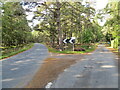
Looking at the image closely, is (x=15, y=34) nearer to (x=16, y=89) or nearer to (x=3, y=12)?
(x=3, y=12)

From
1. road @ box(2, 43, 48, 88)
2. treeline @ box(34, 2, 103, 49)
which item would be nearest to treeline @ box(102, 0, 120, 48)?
treeline @ box(34, 2, 103, 49)

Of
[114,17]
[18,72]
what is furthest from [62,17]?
[18,72]

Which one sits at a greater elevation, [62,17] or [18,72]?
[62,17]

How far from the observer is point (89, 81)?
185 inches

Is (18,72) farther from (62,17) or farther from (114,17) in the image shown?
(114,17)

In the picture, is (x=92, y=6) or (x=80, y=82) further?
(x=92, y=6)

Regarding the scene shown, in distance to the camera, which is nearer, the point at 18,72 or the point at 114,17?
the point at 18,72

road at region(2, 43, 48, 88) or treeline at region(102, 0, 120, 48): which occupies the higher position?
→ treeline at region(102, 0, 120, 48)

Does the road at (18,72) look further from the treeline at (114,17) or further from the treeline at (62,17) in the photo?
the treeline at (114,17)

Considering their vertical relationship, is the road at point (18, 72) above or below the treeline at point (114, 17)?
below

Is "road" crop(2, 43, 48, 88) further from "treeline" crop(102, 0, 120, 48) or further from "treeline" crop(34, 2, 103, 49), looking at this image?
"treeline" crop(102, 0, 120, 48)

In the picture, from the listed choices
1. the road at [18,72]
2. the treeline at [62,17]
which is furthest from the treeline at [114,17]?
the road at [18,72]

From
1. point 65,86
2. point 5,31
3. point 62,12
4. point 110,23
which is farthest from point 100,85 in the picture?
point 110,23

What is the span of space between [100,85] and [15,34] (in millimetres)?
25098
